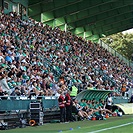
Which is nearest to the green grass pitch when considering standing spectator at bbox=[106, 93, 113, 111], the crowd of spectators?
the crowd of spectators

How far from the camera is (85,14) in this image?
48.4 meters

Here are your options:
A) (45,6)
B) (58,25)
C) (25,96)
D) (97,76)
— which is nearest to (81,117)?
(25,96)

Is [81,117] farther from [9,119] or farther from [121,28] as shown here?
[121,28]

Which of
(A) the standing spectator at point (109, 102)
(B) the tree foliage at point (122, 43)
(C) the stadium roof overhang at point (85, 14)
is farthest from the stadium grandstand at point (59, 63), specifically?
(B) the tree foliage at point (122, 43)

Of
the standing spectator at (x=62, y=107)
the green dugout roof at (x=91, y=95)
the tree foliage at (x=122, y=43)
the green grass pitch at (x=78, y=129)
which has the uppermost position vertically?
the tree foliage at (x=122, y=43)

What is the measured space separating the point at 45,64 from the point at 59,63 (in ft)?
7.84

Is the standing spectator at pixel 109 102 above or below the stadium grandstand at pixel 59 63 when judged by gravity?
below

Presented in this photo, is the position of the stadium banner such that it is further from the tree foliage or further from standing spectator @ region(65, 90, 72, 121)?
the tree foliage

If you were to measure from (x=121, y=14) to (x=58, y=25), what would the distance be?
823cm

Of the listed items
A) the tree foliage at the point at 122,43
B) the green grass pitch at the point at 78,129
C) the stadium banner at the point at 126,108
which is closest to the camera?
the green grass pitch at the point at 78,129

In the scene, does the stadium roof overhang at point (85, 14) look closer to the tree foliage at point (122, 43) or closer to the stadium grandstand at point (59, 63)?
the stadium grandstand at point (59, 63)

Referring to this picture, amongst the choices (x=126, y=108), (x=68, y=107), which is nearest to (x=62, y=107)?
(x=68, y=107)

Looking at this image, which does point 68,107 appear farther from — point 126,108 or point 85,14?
point 85,14

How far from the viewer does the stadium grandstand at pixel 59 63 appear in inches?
784
